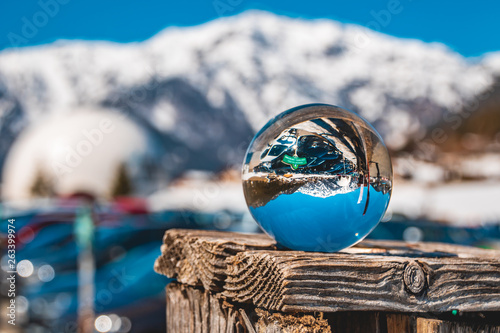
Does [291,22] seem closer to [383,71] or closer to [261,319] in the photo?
[383,71]

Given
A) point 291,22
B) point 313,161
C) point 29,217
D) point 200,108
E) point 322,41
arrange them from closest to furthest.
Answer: point 313,161 < point 29,217 < point 200,108 < point 322,41 < point 291,22

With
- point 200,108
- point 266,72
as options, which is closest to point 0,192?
point 266,72

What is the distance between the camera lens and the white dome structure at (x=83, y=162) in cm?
3316

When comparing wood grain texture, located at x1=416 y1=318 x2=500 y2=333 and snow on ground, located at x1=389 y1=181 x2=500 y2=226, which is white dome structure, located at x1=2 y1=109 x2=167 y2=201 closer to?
snow on ground, located at x1=389 y1=181 x2=500 y2=226

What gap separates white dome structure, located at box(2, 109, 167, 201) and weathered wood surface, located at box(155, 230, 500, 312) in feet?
106

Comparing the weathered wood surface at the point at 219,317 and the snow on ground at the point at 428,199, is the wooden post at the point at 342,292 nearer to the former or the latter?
the weathered wood surface at the point at 219,317

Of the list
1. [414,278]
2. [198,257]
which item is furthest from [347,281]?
[198,257]

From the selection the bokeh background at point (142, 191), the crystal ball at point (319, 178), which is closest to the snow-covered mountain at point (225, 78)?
the bokeh background at point (142, 191)

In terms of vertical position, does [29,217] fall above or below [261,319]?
above

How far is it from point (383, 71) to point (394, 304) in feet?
532

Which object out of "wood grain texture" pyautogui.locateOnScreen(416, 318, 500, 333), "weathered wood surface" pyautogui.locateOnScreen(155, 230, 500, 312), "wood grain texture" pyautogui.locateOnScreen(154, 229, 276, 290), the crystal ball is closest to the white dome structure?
"wood grain texture" pyautogui.locateOnScreen(154, 229, 276, 290)

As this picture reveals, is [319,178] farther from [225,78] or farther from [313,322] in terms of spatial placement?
[225,78]

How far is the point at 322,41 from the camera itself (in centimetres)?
17325

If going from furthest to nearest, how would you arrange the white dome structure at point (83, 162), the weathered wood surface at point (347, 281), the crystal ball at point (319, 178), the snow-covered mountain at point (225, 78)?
the snow-covered mountain at point (225, 78) → the white dome structure at point (83, 162) → the crystal ball at point (319, 178) → the weathered wood surface at point (347, 281)
